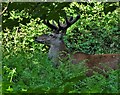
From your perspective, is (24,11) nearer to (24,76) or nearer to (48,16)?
(48,16)

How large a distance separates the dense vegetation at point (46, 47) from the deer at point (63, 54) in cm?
21

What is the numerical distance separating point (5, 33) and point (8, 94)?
5343 millimetres

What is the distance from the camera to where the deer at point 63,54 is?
689 centimetres

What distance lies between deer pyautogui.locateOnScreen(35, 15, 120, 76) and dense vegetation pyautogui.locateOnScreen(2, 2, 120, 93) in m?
0.21

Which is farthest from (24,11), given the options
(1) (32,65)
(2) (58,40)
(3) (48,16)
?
(2) (58,40)

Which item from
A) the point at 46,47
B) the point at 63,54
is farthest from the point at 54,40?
the point at 63,54

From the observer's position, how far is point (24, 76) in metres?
3.91

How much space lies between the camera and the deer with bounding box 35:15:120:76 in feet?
22.6

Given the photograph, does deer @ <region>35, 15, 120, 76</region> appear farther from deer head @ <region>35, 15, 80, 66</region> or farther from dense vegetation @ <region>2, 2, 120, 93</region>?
dense vegetation @ <region>2, 2, 120, 93</region>

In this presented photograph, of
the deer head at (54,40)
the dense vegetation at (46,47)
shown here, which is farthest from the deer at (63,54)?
the dense vegetation at (46,47)

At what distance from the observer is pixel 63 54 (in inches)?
295

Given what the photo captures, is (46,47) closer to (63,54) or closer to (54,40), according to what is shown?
(54,40)

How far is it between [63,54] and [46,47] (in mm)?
755

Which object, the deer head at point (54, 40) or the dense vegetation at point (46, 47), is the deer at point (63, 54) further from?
the dense vegetation at point (46, 47)
